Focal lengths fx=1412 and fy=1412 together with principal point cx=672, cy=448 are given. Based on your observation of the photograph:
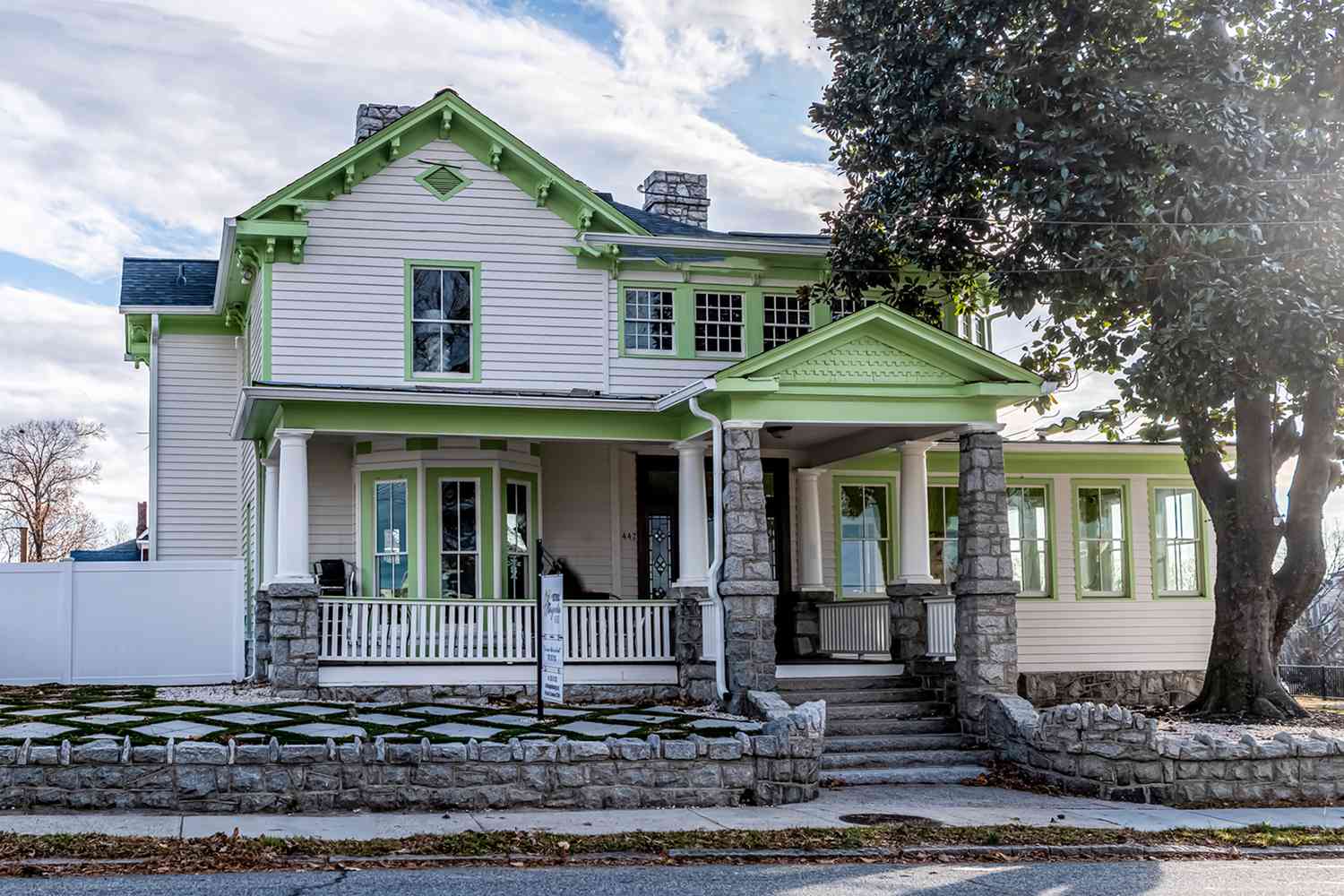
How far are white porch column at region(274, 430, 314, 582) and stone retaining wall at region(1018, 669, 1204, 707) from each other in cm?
1054

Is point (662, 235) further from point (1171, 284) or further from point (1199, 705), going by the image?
point (1199, 705)

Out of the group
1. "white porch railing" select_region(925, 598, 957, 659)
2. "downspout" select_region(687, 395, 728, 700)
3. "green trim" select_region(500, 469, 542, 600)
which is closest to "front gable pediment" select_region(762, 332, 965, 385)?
"downspout" select_region(687, 395, 728, 700)

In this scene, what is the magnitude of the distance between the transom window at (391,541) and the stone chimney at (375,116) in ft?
19.0

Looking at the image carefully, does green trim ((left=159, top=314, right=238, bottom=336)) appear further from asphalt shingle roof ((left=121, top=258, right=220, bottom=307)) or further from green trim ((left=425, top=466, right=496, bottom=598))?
green trim ((left=425, top=466, right=496, bottom=598))

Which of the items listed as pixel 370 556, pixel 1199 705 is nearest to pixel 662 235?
pixel 370 556

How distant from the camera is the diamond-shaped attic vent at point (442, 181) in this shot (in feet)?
62.4

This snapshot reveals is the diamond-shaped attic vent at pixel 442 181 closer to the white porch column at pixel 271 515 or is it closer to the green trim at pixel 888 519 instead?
the white porch column at pixel 271 515

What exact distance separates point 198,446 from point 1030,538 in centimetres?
1316

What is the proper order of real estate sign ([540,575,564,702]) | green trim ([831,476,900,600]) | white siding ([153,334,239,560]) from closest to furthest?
real estate sign ([540,575,564,702]) < green trim ([831,476,900,600]) < white siding ([153,334,239,560])

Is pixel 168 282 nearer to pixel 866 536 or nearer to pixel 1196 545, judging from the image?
pixel 866 536

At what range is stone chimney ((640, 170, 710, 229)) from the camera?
74.5ft

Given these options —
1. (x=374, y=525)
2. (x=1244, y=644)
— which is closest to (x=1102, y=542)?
(x=1244, y=644)

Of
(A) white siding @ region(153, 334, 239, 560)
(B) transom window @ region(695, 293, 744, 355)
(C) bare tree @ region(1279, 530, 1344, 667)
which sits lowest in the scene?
(C) bare tree @ region(1279, 530, 1344, 667)

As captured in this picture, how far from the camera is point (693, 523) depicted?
1775cm
